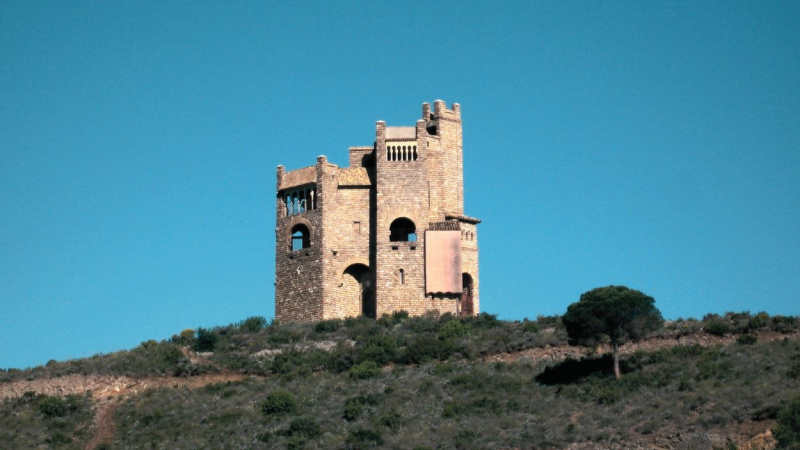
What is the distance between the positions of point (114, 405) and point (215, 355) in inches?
314

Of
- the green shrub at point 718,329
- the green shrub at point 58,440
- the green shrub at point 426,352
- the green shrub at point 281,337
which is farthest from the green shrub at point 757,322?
the green shrub at point 58,440

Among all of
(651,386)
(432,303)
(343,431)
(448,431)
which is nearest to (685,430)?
(651,386)

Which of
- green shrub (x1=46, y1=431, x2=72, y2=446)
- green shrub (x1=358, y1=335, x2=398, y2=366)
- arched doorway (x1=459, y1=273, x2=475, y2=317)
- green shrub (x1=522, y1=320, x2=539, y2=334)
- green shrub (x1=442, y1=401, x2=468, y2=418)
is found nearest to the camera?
green shrub (x1=442, y1=401, x2=468, y2=418)

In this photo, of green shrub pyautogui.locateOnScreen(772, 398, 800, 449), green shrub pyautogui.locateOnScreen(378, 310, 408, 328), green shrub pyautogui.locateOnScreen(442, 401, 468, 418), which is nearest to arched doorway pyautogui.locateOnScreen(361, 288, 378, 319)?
green shrub pyautogui.locateOnScreen(378, 310, 408, 328)

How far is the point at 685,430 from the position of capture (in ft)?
193

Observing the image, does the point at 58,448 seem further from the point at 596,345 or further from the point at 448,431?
the point at 596,345

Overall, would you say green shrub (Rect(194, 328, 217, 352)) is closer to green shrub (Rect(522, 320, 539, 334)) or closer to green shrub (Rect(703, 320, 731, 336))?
green shrub (Rect(522, 320, 539, 334))

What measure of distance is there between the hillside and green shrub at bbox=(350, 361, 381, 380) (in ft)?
0.34

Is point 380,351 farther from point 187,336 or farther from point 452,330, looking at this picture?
point 187,336

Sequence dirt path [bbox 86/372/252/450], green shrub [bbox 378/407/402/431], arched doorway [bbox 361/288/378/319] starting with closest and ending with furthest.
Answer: green shrub [bbox 378/407/402/431]
dirt path [bbox 86/372/252/450]
arched doorway [bbox 361/288/378/319]

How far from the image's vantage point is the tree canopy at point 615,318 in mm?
66562

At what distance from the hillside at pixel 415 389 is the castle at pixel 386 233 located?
8.50ft

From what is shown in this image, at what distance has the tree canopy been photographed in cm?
6656

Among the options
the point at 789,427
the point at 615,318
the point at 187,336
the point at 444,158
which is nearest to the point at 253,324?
the point at 187,336
